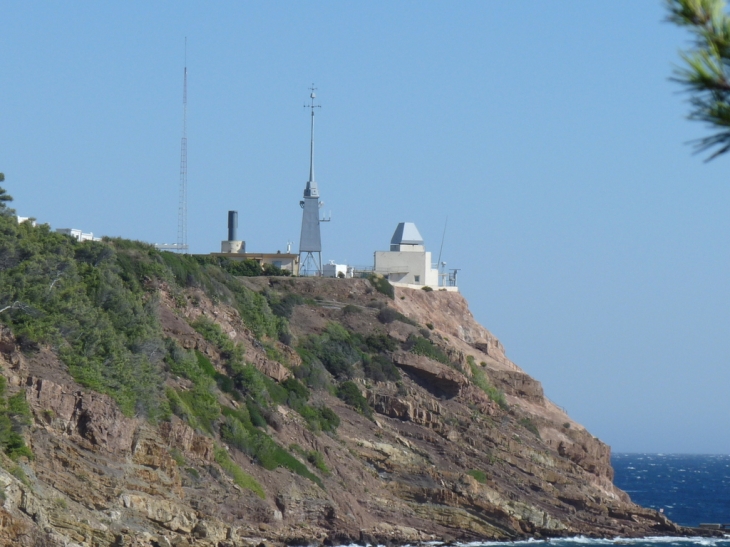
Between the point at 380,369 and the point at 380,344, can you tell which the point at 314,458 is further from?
the point at 380,344

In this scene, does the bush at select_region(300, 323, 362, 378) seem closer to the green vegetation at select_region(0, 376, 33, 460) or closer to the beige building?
the beige building

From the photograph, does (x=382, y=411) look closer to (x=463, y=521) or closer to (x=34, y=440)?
(x=463, y=521)

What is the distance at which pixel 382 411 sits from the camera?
62.7 m

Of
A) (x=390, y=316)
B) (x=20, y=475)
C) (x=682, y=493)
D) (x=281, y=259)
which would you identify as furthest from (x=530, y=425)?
(x=682, y=493)

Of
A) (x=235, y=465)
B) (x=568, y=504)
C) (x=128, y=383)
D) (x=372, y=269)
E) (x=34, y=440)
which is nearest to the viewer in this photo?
(x=34, y=440)

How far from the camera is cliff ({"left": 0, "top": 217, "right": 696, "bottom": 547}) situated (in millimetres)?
40625

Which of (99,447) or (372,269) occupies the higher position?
(372,269)

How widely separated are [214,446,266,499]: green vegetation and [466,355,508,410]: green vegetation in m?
21.6

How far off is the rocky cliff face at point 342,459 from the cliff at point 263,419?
91mm

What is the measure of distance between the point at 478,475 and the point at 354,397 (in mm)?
7154

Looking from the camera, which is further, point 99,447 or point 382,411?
point 382,411

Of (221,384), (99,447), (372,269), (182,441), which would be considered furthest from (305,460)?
(372,269)

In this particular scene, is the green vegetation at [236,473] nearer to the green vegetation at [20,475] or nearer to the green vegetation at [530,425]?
the green vegetation at [20,475]

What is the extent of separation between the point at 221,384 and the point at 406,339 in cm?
1538
